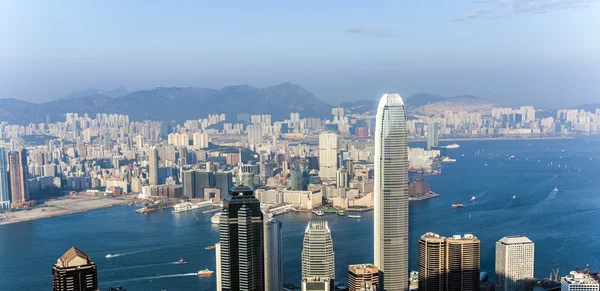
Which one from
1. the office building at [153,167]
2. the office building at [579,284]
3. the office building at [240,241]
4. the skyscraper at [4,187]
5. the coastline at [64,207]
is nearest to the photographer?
the office building at [240,241]

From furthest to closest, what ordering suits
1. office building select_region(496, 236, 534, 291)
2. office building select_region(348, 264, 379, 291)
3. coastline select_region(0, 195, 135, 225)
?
1. coastline select_region(0, 195, 135, 225)
2. office building select_region(496, 236, 534, 291)
3. office building select_region(348, 264, 379, 291)

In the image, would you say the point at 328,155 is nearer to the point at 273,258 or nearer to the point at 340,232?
the point at 340,232

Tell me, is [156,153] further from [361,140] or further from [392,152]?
[392,152]

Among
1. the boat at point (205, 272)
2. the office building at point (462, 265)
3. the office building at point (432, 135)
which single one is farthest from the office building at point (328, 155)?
the office building at point (462, 265)

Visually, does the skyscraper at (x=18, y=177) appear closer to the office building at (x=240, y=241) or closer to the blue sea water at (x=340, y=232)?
the blue sea water at (x=340, y=232)

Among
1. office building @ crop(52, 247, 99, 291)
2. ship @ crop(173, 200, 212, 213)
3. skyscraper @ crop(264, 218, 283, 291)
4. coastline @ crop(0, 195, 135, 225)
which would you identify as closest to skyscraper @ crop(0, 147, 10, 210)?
coastline @ crop(0, 195, 135, 225)

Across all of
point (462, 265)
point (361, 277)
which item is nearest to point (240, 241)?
point (361, 277)

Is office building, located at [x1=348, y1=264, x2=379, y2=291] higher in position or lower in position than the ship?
higher

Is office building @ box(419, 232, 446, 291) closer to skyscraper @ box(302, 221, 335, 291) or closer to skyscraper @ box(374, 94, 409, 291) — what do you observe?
skyscraper @ box(374, 94, 409, 291)
